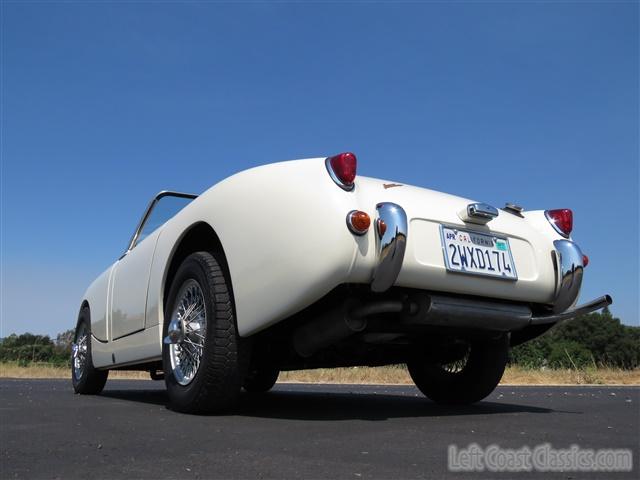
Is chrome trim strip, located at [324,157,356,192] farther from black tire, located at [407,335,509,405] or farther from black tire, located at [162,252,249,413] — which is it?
black tire, located at [407,335,509,405]

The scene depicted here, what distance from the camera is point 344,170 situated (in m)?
3.01

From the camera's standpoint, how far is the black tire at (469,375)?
13.4 ft

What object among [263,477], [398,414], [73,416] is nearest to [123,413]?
[73,416]

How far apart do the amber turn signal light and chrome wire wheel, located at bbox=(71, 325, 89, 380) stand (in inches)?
160

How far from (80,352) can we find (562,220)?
470 cm

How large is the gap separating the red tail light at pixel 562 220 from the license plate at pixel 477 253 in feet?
1.71

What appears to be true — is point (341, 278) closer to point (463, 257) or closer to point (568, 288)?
point (463, 257)

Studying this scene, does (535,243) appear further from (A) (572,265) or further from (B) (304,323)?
(B) (304,323)

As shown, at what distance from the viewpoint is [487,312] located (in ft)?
10.6

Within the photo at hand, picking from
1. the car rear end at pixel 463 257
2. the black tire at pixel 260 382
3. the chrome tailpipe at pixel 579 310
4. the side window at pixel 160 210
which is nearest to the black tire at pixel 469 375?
the chrome tailpipe at pixel 579 310

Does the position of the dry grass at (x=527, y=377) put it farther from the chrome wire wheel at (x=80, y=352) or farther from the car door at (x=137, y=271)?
the car door at (x=137, y=271)

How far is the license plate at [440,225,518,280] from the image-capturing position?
10.4 feet

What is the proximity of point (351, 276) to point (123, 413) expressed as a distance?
1.75 m

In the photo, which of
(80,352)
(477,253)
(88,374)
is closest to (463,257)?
(477,253)
